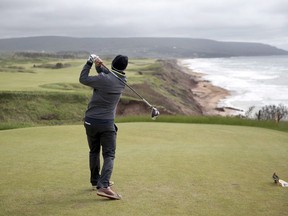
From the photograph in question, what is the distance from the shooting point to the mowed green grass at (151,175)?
577 centimetres

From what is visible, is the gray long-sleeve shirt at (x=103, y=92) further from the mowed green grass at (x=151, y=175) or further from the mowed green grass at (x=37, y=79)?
the mowed green grass at (x=37, y=79)

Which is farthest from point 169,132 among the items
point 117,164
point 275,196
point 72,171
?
point 275,196

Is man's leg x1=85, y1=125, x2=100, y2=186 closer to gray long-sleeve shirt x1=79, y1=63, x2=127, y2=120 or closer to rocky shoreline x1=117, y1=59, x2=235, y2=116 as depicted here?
gray long-sleeve shirt x1=79, y1=63, x2=127, y2=120

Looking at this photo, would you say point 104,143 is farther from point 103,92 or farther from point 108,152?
point 103,92

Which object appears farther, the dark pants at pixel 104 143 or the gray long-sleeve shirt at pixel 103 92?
the dark pants at pixel 104 143

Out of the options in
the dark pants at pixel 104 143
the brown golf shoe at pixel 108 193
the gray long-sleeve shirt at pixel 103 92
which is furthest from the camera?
the dark pants at pixel 104 143

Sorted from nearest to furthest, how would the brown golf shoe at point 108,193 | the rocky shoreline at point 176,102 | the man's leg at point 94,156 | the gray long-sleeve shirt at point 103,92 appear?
the brown golf shoe at point 108,193, the gray long-sleeve shirt at point 103,92, the man's leg at point 94,156, the rocky shoreline at point 176,102

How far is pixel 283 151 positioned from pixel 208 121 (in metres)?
6.54

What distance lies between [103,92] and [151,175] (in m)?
2.05

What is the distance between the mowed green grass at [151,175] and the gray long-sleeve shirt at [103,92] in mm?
1221

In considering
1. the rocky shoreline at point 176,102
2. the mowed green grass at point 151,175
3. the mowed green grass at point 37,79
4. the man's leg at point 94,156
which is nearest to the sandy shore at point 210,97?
the rocky shoreline at point 176,102

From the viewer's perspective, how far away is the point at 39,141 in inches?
442

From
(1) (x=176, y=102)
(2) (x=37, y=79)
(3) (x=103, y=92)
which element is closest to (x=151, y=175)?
(3) (x=103, y=92)

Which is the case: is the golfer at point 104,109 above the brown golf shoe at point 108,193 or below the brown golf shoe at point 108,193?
above
